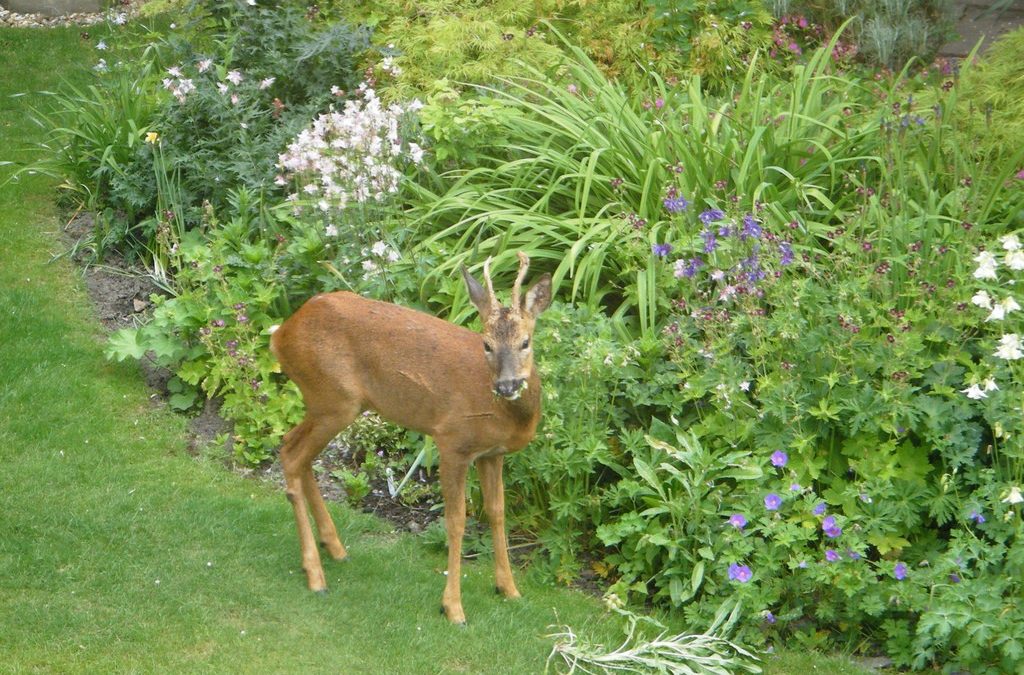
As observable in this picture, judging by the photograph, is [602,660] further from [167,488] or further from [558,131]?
[558,131]

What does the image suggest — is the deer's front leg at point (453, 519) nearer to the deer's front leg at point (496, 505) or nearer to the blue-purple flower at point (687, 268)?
the deer's front leg at point (496, 505)

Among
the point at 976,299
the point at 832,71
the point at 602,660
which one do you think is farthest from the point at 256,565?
the point at 832,71

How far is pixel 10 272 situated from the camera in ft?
27.6

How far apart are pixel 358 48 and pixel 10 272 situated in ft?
9.37

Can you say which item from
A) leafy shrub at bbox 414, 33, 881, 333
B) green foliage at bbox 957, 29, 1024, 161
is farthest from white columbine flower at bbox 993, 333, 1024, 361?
green foliage at bbox 957, 29, 1024, 161

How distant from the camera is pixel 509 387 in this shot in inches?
195

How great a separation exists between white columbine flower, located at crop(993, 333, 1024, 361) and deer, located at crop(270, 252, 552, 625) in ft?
6.36

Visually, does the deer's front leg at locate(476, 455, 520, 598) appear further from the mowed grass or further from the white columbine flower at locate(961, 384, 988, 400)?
the white columbine flower at locate(961, 384, 988, 400)

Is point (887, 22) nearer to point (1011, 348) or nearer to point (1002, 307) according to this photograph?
point (1002, 307)

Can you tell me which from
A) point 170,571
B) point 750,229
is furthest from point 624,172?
point 170,571

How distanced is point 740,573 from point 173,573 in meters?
2.48

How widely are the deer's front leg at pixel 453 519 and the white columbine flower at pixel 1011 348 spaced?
90.9 inches

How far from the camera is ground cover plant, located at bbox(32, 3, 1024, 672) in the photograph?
18.4 feet

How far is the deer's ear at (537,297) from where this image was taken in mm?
5211
